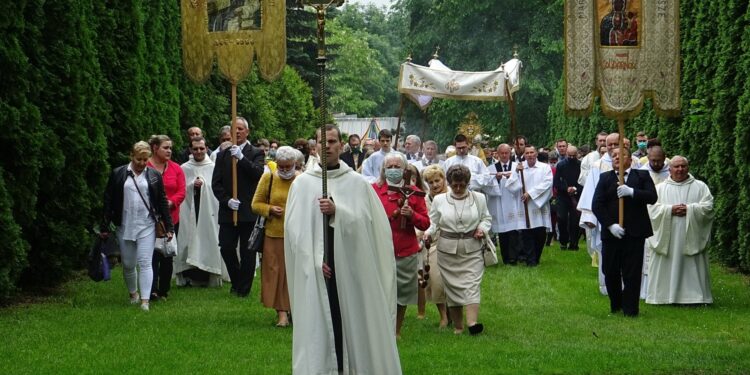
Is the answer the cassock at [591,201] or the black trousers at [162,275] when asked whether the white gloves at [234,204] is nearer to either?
the black trousers at [162,275]

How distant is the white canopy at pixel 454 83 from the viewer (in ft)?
84.1

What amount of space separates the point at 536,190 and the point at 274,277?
10.6 meters

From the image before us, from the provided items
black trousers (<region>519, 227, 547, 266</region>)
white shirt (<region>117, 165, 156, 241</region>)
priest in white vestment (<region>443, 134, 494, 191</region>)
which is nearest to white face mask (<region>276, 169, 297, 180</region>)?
white shirt (<region>117, 165, 156, 241</region>)

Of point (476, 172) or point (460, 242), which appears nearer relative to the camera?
point (460, 242)

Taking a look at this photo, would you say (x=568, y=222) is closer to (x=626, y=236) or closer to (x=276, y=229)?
(x=626, y=236)

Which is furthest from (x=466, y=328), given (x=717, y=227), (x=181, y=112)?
(x=181, y=112)

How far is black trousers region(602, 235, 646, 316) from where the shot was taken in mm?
15584

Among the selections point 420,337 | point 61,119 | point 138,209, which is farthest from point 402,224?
point 61,119

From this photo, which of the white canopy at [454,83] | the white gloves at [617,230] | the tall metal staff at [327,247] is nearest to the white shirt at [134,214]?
the white gloves at [617,230]

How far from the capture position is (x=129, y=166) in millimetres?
15930

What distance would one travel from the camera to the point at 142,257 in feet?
51.2

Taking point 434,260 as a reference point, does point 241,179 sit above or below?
above

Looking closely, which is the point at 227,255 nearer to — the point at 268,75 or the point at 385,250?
the point at 268,75

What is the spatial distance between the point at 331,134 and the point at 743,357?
168 inches
